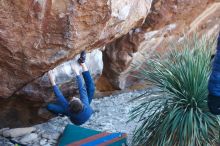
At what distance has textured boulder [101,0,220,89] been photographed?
9.41 metres

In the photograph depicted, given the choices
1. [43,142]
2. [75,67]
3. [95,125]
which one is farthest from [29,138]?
[75,67]

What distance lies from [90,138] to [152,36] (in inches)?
129

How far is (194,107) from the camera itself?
251 inches

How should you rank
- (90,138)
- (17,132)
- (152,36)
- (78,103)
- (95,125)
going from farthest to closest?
(152,36)
(95,125)
(17,132)
(90,138)
(78,103)

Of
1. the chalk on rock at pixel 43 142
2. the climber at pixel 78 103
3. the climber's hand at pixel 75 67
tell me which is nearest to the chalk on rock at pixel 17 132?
the chalk on rock at pixel 43 142

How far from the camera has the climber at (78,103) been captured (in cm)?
638

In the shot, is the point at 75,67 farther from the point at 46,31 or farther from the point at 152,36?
the point at 152,36

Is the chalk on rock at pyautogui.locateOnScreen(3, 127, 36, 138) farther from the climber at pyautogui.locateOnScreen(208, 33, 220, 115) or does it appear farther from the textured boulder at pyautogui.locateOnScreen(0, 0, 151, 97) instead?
the climber at pyautogui.locateOnScreen(208, 33, 220, 115)

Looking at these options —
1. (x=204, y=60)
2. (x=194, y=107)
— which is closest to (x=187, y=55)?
(x=204, y=60)

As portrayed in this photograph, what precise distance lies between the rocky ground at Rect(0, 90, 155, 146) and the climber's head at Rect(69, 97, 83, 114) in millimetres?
1378

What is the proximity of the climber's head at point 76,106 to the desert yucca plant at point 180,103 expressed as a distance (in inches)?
37.8

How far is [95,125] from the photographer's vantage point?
8422 millimetres

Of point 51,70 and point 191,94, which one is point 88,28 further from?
point 191,94

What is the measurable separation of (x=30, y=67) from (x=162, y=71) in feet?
6.11
